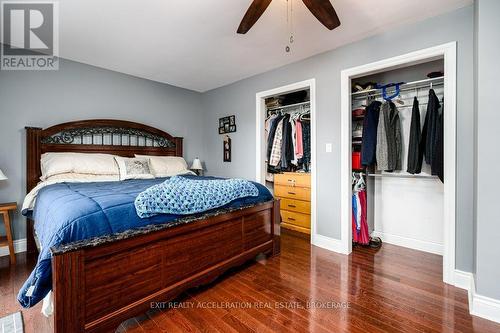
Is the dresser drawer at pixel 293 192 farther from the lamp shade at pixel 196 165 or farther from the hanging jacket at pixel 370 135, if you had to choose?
the lamp shade at pixel 196 165

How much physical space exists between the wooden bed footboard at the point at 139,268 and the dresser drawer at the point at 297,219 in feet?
4.51

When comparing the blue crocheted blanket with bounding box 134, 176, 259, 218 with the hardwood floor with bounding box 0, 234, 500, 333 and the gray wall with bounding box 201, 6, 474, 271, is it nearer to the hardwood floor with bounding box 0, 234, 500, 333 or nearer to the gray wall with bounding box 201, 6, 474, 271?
the hardwood floor with bounding box 0, 234, 500, 333

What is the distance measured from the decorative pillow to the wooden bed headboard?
0.47 m

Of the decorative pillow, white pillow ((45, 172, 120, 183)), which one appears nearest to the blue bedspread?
white pillow ((45, 172, 120, 183))

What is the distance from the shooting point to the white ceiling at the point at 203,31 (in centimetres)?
203

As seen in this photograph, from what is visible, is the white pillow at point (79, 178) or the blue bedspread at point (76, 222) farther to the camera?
the white pillow at point (79, 178)

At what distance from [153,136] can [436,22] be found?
382 cm

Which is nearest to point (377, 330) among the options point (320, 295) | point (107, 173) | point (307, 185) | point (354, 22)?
point (320, 295)

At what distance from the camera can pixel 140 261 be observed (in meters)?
1.56

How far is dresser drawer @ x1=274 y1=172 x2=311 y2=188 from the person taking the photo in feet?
11.2

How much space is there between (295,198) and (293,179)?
0.93 feet

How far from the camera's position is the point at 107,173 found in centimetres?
300

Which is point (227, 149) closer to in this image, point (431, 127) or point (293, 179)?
point (293, 179)

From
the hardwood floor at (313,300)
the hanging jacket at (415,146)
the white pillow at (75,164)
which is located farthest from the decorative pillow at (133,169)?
the hanging jacket at (415,146)
